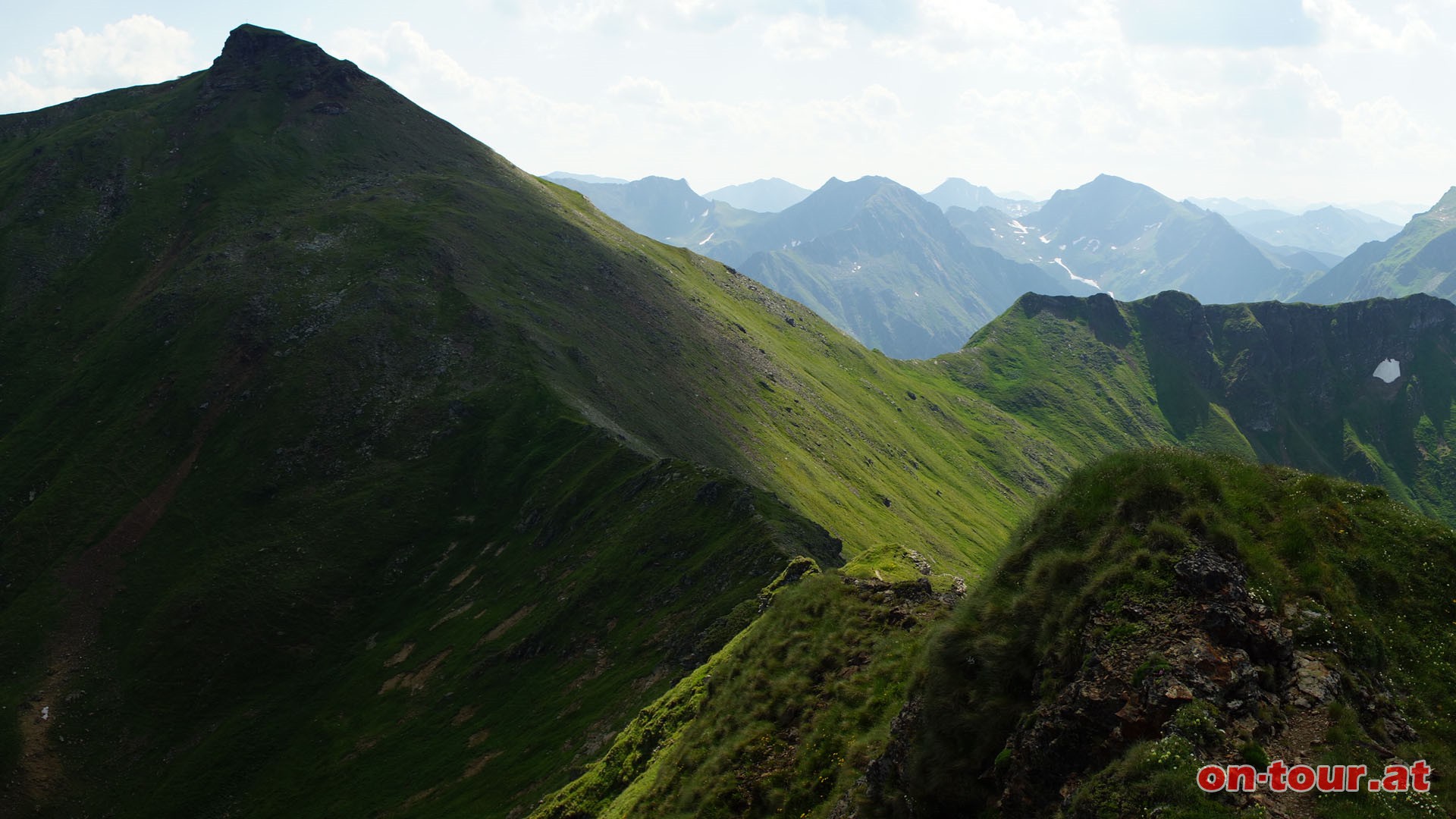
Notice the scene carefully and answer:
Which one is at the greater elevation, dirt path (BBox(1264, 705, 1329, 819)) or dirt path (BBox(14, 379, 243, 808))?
dirt path (BBox(1264, 705, 1329, 819))

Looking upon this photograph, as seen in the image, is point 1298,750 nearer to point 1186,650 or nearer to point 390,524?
point 1186,650

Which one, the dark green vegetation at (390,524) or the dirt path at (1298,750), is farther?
the dark green vegetation at (390,524)

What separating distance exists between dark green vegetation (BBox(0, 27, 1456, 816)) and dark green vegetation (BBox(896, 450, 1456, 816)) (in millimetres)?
7439

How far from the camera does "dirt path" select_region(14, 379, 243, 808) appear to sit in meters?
90.8

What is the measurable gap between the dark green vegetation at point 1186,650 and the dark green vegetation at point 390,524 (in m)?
7.44

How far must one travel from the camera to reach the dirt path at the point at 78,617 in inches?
3575

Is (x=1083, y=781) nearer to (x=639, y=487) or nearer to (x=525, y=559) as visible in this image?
(x=639, y=487)

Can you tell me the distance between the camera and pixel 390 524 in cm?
11894

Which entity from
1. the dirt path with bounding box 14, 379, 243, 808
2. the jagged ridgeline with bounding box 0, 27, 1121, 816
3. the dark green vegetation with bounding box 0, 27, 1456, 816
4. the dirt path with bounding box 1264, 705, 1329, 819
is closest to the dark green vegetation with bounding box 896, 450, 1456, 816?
the dirt path with bounding box 1264, 705, 1329, 819

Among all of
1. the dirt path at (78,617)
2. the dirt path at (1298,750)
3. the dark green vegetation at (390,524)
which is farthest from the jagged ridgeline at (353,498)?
the dirt path at (1298,750)

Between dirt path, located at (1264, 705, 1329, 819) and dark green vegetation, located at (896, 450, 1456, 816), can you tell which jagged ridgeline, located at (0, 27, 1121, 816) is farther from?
dirt path, located at (1264, 705, 1329, 819)

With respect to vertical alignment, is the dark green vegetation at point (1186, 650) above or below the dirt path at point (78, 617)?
above

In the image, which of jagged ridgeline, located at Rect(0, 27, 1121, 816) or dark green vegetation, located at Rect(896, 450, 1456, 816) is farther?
jagged ridgeline, located at Rect(0, 27, 1121, 816)

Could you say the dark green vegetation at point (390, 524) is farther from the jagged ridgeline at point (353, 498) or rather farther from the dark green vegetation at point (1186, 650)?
the dark green vegetation at point (1186, 650)
